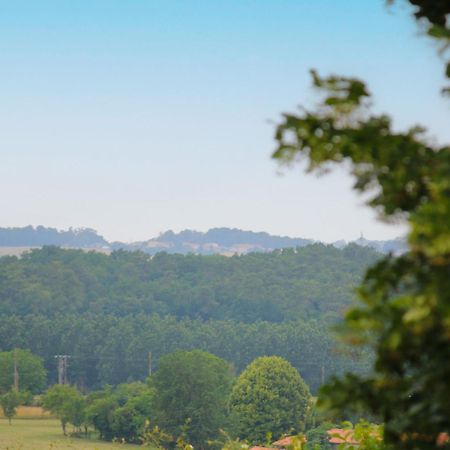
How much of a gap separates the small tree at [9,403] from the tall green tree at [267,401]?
17533 mm

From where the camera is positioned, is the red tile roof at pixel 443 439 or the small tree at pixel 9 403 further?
the small tree at pixel 9 403

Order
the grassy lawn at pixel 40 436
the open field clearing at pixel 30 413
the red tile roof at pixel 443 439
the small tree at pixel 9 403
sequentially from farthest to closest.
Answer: the open field clearing at pixel 30 413
the small tree at pixel 9 403
the grassy lawn at pixel 40 436
the red tile roof at pixel 443 439

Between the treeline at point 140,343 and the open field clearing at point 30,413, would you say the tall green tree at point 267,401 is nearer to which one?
the open field clearing at point 30,413

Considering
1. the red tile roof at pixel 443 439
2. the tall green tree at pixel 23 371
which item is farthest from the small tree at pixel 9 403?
the red tile roof at pixel 443 439

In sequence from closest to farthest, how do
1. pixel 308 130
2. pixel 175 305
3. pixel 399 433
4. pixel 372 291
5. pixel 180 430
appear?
pixel 372 291 → pixel 308 130 → pixel 399 433 → pixel 180 430 → pixel 175 305

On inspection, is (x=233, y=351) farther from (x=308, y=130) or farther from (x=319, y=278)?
(x=308, y=130)

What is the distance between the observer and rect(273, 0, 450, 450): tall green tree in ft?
7.07

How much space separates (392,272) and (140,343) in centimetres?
7587

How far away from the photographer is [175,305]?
3927 inches

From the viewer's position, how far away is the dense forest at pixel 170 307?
250 feet

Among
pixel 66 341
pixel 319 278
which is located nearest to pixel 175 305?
pixel 319 278

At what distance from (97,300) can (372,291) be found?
98.8 metres

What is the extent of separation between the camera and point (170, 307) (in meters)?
99.6

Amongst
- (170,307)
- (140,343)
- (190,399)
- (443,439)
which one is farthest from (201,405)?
(170,307)
